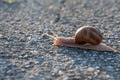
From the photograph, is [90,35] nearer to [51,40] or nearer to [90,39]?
[90,39]

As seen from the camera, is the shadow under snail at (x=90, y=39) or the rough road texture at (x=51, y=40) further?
the shadow under snail at (x=90, y=39)

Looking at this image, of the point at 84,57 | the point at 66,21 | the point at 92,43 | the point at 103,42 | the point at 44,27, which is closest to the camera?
the point at 84,57

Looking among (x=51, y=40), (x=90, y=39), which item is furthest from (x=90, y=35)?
(x=51, y=40)

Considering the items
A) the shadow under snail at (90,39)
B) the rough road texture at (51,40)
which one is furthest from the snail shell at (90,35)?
the rough road texture at (51,40)

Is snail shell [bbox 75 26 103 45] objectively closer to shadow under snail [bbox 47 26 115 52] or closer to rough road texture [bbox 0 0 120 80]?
shadow under snail [bbox 47 26 115 52]

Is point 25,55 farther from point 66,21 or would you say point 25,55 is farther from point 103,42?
point 66,21

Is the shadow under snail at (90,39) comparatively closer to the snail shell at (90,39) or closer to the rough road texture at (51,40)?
the snail shell at (90,39)

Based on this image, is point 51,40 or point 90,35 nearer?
point 90,35

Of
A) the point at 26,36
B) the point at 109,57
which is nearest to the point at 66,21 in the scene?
the point at 26,36
